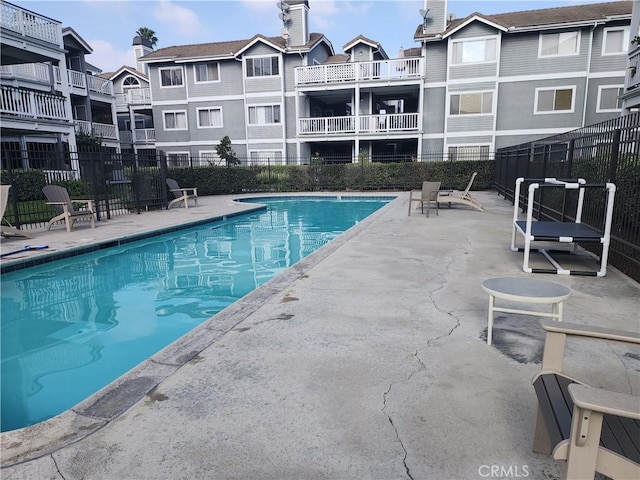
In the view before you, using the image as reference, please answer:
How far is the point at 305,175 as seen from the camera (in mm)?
22094

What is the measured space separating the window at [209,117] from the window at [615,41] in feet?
72.8

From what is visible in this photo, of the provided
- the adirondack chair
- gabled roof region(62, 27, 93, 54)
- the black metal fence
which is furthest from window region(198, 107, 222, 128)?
the adirondack chair

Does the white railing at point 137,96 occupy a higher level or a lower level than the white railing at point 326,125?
higher

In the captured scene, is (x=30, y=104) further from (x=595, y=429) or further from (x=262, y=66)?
(x=595, y=429)

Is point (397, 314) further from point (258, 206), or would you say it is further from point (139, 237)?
point (258, 206)

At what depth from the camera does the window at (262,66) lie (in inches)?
1015

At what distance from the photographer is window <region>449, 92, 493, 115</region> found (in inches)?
890

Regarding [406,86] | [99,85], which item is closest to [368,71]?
[406,86]

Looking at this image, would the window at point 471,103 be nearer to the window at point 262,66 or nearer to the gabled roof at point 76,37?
the window at point 262,66

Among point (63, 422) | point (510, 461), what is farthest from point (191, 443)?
point (510, 461)

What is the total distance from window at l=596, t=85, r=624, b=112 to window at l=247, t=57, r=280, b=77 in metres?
18.1

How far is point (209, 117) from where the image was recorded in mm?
27484

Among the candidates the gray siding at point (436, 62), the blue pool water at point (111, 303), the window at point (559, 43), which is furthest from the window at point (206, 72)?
the window at point (559, 43)

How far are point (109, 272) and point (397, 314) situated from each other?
19.1 ft
